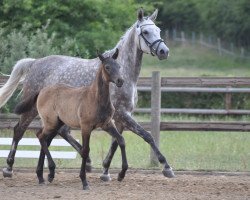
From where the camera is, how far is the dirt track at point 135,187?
827 cm

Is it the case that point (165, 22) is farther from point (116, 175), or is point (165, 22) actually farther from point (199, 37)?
point (116, 175)

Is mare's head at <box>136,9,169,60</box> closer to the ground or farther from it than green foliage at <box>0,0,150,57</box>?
farther from it

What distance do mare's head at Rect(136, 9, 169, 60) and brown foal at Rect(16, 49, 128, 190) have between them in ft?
2.96

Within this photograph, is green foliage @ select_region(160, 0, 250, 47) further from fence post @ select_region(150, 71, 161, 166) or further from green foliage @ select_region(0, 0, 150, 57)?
fence post @ select_region(150, 71, 161, 166)

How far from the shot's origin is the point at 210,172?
34.9 ft

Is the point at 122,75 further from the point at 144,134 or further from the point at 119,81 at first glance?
the point at 119,81

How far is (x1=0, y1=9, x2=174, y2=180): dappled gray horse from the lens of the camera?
9.45m

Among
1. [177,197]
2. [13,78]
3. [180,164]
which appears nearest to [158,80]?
[180,164]

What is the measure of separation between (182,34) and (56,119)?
5963cm

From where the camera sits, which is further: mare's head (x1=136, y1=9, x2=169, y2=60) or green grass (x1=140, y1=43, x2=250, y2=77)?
green grass (x1=140, y1=43, x2=250, y2=77)

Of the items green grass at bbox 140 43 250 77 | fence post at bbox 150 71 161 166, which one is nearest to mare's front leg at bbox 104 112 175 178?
fence post at bbox 150 71 161 166

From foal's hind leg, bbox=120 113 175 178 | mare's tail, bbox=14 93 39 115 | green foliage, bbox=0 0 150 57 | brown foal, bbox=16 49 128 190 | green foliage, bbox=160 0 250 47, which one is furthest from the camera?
green foliage, bbox=160 0 250 47

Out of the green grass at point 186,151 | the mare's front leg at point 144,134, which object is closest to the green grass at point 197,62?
the green grass at point 186,151

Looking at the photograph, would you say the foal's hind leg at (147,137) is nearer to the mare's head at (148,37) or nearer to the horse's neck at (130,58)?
the horse's neck at (130,58)
